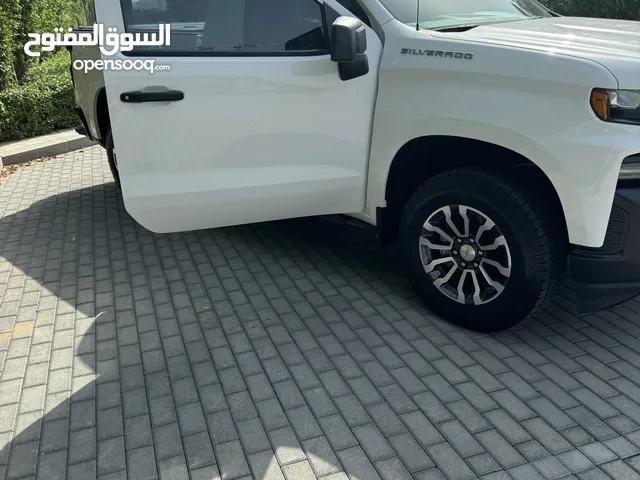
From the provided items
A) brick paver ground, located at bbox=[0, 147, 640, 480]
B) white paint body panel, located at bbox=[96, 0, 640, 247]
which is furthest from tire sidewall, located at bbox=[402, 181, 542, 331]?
white paint body panel, located at bbox=[96, 0, 640, 247]

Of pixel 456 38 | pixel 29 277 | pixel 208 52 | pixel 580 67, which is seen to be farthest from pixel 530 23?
pixel 29 277

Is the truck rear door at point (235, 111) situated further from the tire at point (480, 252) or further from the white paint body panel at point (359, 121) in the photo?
the tire at point (480, 252)

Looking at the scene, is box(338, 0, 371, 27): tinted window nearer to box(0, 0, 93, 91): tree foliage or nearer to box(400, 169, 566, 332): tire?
box(400, 169, 566, 332): tire

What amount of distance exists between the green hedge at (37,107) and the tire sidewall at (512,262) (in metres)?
7.02

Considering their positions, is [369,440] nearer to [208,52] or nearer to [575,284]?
[575,284]

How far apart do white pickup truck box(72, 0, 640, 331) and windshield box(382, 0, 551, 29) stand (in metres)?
0.01

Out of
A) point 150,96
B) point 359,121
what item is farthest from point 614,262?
point 150,96

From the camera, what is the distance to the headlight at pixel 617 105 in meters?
2.53

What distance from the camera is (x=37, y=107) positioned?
849 cm

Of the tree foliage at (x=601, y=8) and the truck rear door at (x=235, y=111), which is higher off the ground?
the tree foliage at (x=601, y=8)

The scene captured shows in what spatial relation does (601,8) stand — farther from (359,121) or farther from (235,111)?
(235,111)

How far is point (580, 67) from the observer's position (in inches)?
102

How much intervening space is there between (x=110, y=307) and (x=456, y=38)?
272 centimetres

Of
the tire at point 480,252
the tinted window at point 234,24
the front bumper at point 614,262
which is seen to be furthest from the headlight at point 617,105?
the tinted window at point 234,24
